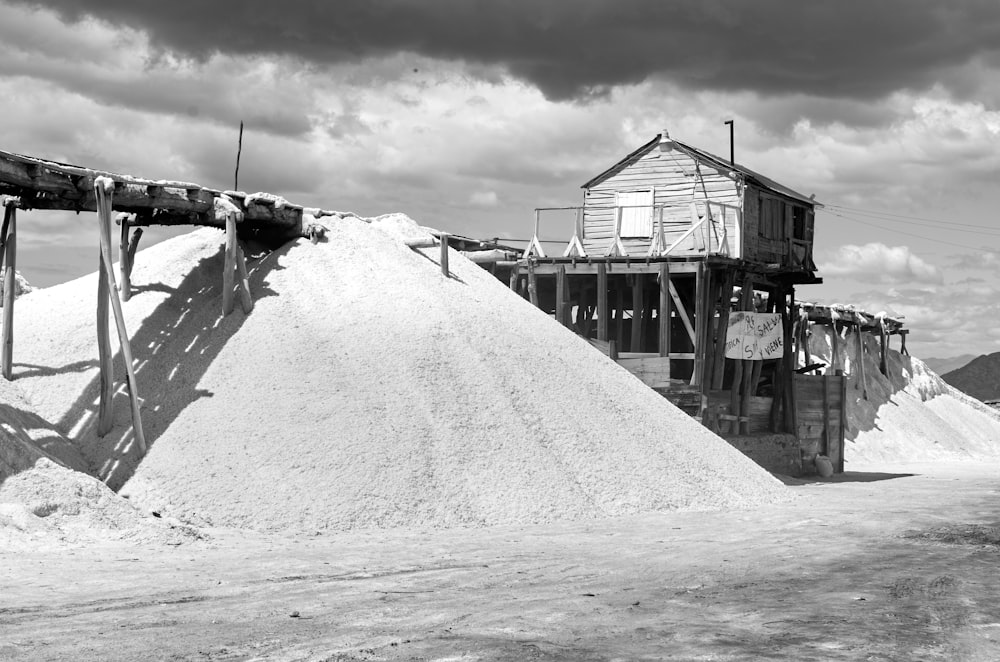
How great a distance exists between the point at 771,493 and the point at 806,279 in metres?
12.8

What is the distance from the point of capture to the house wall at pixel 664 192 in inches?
1178

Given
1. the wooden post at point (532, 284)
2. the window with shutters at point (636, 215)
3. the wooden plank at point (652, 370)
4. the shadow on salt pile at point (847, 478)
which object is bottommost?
the shadow on salt pile at point (847, 478)

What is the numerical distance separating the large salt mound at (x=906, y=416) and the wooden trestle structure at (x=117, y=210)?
72.3ft

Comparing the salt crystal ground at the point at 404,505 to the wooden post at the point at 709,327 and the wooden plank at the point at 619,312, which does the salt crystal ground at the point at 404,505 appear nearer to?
the wooden post at the point at 709,327

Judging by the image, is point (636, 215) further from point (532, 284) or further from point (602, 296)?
point (532, 284)


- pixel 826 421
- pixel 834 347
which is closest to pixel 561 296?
pixel 826 421

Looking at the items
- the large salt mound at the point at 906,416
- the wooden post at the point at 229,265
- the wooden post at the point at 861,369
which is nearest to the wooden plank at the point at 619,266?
the wooden post at the point at 229,265

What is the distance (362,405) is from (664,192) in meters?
16.1

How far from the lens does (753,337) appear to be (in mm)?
28672

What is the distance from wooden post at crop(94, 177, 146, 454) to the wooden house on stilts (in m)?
11.8

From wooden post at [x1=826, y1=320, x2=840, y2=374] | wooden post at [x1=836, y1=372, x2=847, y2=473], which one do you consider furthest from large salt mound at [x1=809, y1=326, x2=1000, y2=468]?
wooden post at [x1=836, y1=372, x2=847, y2=473]

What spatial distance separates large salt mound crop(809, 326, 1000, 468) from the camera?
37500 mm

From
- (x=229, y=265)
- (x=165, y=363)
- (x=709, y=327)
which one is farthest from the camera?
(x=709, y=327)

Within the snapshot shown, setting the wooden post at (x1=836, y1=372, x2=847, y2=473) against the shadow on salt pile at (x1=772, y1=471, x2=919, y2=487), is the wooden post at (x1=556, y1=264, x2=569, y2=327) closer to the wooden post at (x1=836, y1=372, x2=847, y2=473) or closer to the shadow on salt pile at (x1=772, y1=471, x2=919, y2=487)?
the shadow on salt pile at (x1=772, y1=471, x2=919, y2=487)
